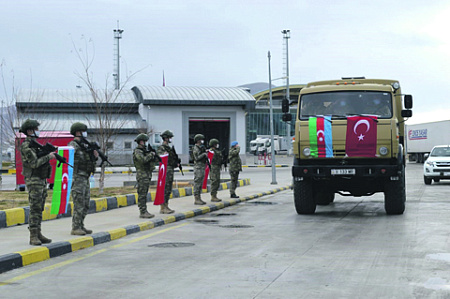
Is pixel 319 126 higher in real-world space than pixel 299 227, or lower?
higher

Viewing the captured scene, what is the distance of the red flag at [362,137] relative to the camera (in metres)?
14.6

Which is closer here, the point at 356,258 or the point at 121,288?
the point at 121,288

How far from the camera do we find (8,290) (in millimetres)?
7246

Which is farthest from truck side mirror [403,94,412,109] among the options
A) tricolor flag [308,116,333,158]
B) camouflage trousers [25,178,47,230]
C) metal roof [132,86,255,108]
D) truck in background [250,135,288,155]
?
truck in background [250,135,288,155]

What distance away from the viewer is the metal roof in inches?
2174

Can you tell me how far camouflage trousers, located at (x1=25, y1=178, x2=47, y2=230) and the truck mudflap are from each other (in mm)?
6783

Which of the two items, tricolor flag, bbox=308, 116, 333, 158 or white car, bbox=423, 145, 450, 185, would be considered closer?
tricolor flag, bbox=308, 116, 333, 158

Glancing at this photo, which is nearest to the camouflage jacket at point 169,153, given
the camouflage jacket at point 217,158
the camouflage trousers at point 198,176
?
the camouflage trousers at point 198,176

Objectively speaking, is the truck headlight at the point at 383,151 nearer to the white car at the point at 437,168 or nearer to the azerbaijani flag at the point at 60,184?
the azerbaijani flag at the point at 60,184

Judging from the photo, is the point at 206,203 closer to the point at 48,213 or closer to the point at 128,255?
the point at 48,213

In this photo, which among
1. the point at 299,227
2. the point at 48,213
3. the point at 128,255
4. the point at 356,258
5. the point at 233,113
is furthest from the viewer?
the point at 233,113

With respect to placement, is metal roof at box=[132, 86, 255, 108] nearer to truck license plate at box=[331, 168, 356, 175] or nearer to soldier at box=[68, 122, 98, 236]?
truck license plate at box=[331, 168, 356, 175]

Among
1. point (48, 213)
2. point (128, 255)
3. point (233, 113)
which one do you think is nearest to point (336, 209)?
point (48, 213)

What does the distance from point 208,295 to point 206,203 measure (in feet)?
40.2
